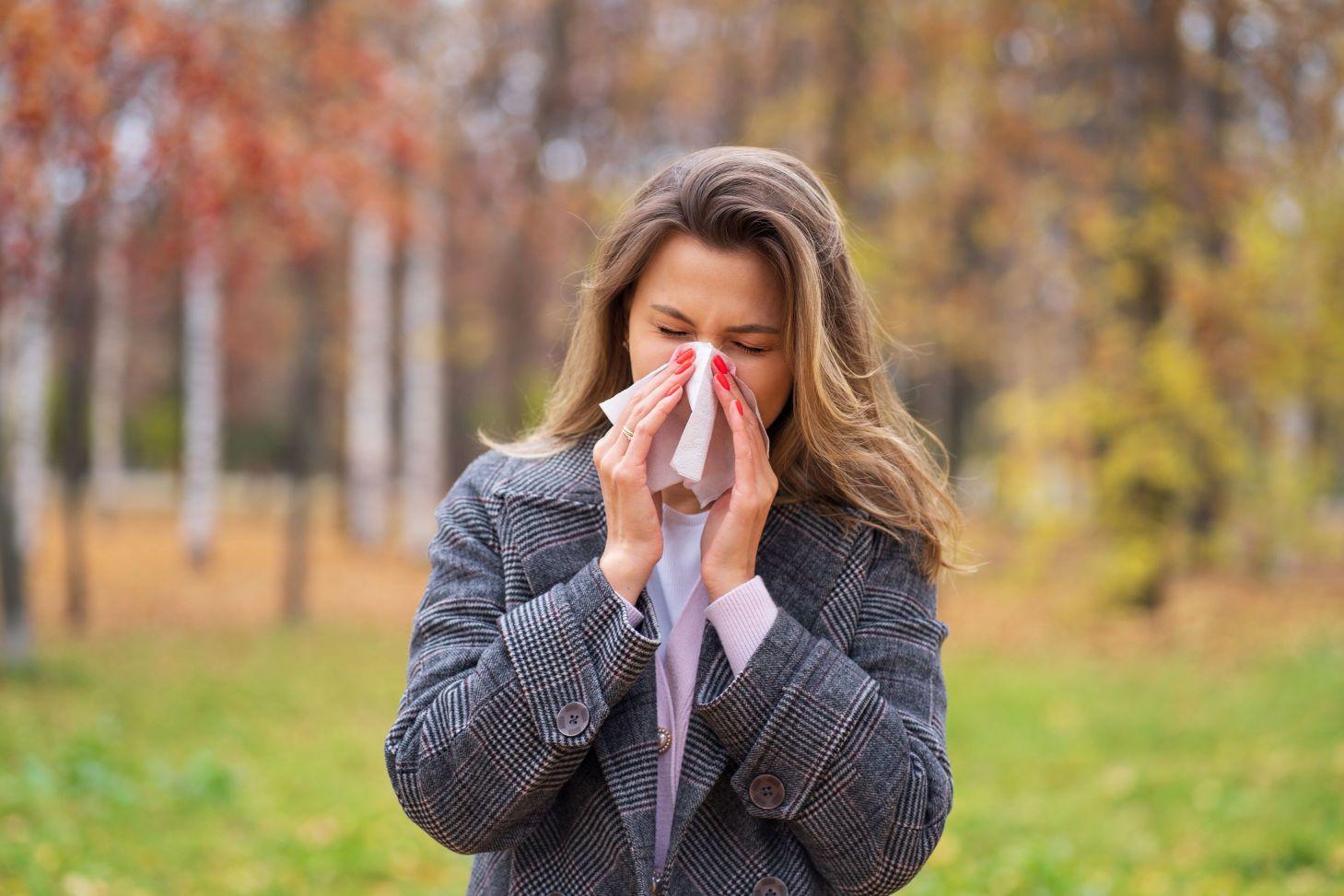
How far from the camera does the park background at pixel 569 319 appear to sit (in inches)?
228

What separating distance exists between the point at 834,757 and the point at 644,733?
29 centimetres

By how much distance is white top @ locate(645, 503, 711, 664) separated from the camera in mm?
2045

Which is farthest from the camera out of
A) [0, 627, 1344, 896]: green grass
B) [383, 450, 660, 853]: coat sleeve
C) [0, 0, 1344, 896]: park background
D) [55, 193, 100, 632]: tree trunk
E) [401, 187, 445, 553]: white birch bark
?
[401, 187, 445, 553]: white birch bark

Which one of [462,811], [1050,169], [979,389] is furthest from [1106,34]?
[979,389]

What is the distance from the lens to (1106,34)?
12.3 metres

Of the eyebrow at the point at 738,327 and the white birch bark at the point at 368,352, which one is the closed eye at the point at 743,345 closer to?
the eyebrow at the point at 738,327

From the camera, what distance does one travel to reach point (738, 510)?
6.19ft

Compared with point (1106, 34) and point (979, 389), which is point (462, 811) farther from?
point (979, 389)

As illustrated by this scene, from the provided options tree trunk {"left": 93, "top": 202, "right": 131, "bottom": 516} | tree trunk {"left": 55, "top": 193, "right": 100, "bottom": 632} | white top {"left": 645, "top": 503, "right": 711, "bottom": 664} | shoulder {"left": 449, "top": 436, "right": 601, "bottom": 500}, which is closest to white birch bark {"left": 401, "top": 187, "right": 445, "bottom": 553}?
tree trunk {"left": 93, "top": 202, "right": 131, "bottom": 516}

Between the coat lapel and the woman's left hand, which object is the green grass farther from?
the woman's left hand

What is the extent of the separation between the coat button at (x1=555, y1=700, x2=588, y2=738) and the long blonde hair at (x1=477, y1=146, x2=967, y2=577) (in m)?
0.53

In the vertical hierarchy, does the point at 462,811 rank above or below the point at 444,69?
below

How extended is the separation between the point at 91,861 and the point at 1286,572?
53.3ft

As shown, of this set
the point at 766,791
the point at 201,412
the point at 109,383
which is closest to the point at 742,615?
the point at 766,791
